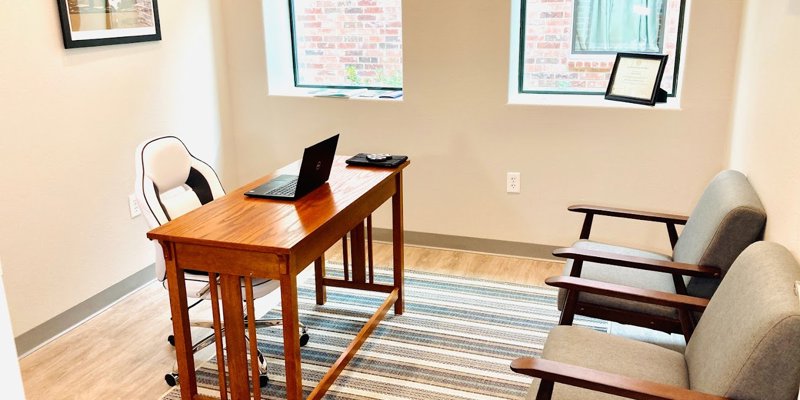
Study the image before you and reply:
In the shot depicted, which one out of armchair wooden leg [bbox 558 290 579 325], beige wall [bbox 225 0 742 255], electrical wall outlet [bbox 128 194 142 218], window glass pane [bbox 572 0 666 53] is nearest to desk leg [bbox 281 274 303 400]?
armchair wooden leg [bbox 558 290 579 325]

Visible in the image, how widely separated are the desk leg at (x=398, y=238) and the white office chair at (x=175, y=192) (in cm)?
52

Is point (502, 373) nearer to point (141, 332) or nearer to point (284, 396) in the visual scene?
point (284, 396)

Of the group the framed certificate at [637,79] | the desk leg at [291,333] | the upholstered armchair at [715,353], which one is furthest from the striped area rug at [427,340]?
the framed certificate at [637,79]

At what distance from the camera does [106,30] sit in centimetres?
344

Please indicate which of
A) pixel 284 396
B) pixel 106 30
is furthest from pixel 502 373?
pixel 106 30

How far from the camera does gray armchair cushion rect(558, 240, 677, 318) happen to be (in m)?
2.54

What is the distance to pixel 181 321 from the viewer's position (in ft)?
7.77

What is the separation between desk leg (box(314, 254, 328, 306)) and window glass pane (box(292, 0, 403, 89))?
1.46 meters

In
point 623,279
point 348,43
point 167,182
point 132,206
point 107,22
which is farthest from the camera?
point 348,43

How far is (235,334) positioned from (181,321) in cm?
20

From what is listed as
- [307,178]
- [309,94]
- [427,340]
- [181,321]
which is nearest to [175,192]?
[307,178]

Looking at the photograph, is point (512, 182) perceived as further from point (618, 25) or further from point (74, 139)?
point (74, 139)

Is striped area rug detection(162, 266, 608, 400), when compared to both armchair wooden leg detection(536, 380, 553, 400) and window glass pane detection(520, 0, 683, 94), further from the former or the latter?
window glass pane detection(520, 0, 683, 94)

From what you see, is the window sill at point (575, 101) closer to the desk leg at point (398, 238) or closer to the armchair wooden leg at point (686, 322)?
the desk leg at point (398, 238)
